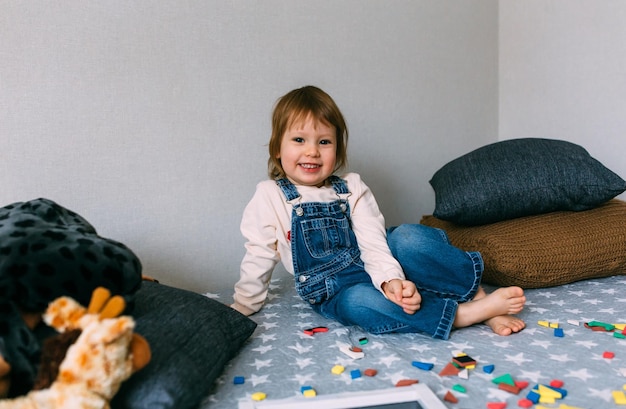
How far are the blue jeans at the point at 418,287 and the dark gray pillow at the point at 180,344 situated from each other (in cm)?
24

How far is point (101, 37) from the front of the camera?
4.76 feet

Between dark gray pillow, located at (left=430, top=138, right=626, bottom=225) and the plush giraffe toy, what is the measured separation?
103 cm

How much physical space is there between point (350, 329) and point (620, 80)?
1.18 metres

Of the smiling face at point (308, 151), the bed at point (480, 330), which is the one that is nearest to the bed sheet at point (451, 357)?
the bed at point (480, 330)

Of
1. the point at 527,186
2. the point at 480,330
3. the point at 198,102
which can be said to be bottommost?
the point at 480,330

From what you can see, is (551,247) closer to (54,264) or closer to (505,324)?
(505,324)

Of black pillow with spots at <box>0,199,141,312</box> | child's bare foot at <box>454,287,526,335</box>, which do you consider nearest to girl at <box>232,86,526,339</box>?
child's bare foot at <box>454,287,526,335</box>

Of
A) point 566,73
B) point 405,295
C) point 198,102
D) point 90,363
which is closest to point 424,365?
point 405,295

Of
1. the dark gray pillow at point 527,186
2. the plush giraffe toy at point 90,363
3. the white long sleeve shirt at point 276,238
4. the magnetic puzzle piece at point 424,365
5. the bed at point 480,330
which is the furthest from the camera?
the dark gray pillow at point 527,186

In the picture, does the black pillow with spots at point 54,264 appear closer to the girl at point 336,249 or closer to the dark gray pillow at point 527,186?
the girl at point 336,249

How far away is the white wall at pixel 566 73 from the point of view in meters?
1.74

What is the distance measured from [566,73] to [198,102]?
124cm

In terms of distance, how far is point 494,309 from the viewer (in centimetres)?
120

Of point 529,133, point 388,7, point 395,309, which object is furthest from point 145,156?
point 529,133
